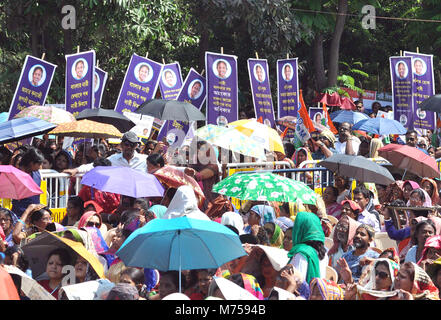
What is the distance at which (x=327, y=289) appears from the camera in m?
6.91

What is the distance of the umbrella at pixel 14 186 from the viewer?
9.83 m

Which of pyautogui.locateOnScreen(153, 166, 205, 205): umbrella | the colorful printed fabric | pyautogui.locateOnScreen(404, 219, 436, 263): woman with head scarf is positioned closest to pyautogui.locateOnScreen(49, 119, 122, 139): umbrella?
pyautogui.locateOnScreen(153, 166, 205, 205): umbrella

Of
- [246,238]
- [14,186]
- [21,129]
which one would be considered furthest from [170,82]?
[246,238]

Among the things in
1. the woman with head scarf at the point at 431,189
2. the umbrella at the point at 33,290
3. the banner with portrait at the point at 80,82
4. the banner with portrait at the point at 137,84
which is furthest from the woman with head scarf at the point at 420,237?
the banner with portrait at the point at 137,84

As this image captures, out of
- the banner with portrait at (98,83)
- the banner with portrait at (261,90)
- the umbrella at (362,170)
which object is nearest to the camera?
the umbrella at (362,170)

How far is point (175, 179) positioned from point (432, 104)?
765 centimetres

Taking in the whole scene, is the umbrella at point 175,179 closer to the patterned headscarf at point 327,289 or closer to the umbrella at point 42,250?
the umbrella at point 42,250

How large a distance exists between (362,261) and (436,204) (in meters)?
3.97

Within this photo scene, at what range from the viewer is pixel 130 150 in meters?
11.9

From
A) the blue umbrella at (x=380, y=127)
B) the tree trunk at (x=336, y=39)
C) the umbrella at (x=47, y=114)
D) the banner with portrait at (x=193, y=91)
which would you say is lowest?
the blue umbrella at (x=380, y=127)

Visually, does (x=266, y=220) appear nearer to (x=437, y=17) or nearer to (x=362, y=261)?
(x=362, y=261)

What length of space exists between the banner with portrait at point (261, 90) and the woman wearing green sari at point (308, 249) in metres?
9.28

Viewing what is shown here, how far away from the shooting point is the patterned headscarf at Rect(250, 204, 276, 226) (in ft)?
33.2
